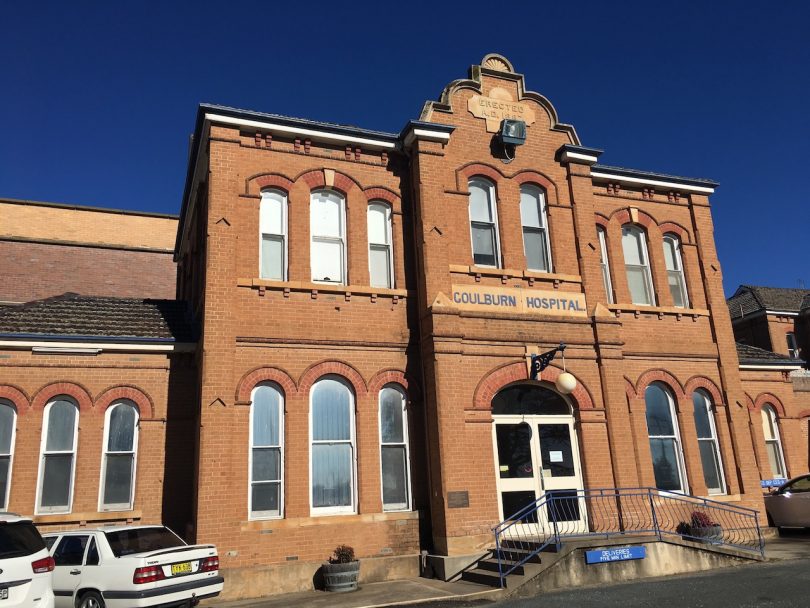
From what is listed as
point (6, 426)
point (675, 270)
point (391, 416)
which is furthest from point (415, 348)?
point (6, 426)

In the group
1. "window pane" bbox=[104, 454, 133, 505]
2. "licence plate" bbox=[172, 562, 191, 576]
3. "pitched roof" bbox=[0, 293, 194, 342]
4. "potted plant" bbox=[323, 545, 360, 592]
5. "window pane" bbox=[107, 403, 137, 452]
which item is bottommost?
→ "potted plant" bbox=[323, 545, 360, 592]

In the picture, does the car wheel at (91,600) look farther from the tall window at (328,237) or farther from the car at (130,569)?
the tall window at (328,237)

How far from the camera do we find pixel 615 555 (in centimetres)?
1168

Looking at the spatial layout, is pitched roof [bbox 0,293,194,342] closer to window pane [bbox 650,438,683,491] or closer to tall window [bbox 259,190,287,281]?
tall window [bbox 259,190,287,281]

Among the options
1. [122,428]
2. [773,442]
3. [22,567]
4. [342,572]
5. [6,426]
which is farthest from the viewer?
[773,442]

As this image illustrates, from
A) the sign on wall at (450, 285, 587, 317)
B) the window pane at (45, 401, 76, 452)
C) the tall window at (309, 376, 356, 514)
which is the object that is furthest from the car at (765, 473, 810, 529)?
the window pane at (45, 401, 76, 452)

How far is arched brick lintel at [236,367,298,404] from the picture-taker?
1252 cm

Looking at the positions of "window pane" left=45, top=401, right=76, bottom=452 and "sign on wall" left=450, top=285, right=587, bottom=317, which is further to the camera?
"sign on wall" left=450, top=285, right=587, bottom=317

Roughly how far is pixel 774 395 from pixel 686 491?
6.85 metres

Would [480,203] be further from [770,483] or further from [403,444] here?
[770,483]

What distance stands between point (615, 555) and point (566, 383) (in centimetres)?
321

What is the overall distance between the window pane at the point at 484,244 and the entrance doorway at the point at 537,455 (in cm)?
282

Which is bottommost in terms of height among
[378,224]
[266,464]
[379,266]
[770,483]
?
[770,483]

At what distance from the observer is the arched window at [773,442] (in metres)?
19.9
